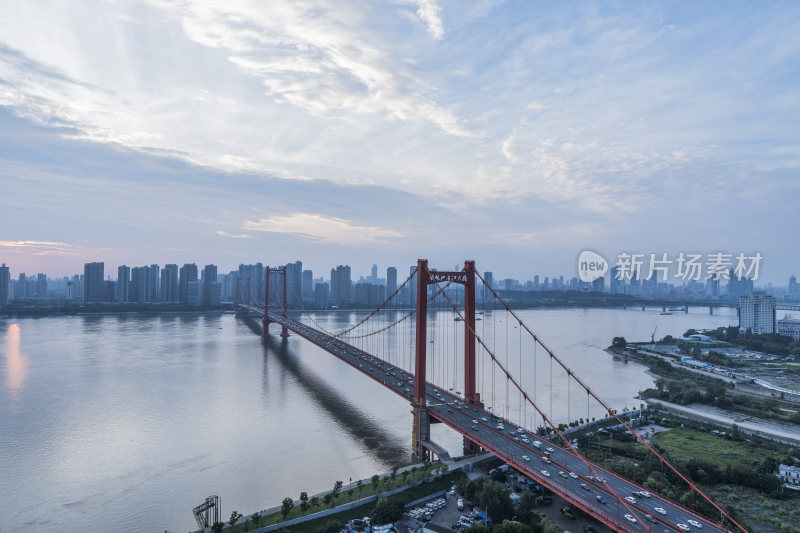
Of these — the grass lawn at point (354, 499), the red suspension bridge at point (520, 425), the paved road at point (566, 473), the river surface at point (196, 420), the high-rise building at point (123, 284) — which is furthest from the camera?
the high-rise building at point (123, 284)

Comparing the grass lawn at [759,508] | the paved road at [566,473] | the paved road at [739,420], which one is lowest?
the paved road at [739,420]

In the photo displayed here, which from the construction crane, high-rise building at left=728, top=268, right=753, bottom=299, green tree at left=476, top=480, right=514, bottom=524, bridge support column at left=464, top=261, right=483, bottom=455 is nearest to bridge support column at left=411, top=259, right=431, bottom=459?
bridge support column at left=464, top=261, right=483, bottom=455

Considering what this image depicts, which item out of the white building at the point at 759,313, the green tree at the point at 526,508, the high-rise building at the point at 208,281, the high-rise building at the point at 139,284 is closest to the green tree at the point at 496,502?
the green tree at the point at 526,508

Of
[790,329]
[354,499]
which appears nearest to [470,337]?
[354,499]

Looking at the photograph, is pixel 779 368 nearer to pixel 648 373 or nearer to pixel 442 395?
pixel 648 373

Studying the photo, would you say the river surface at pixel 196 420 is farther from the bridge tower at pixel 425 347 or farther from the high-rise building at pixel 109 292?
the high-rise building at pixel 109 292
